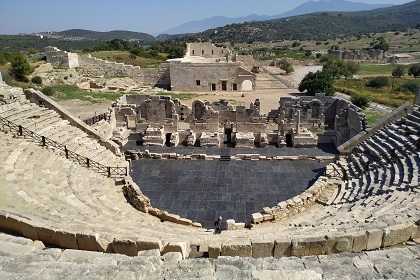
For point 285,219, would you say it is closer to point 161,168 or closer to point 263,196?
point 263,196

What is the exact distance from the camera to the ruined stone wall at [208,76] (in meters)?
42.7

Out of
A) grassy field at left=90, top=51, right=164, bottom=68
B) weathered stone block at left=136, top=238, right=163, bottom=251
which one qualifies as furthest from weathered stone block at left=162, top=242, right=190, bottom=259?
grassy field at left=90, top=51, right=164, bottom=68

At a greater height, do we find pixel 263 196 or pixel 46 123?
pixel 46 123

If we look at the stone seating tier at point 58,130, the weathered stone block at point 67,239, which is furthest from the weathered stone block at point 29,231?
the stone seating tier at point 58,130

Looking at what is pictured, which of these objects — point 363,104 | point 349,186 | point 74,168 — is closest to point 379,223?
point 349,186

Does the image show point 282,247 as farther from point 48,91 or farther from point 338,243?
point 48,91

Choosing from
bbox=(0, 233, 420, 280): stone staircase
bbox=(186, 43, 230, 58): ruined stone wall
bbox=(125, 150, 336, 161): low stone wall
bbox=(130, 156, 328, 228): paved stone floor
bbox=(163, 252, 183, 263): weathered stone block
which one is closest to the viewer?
bbox=(0, 233, 420, 280): stone staircase

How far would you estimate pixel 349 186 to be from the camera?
46.4 ft

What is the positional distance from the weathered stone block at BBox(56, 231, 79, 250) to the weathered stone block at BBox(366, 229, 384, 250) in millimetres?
6163

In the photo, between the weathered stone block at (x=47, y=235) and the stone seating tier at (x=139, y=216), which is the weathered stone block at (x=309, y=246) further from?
the weathered stone block at (x=47, y=235)

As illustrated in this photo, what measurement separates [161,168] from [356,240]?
42.0 ft

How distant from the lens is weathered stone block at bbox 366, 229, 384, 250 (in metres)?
6.68

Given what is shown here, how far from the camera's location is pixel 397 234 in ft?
22.6

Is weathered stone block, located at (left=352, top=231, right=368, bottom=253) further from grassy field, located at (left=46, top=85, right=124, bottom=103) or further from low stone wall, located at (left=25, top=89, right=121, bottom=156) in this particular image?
grassy field, located at (left=46, top=85, right=124, bottom=103)
